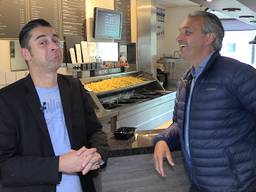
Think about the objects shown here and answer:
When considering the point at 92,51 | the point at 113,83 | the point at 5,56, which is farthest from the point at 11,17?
the point at 113,83

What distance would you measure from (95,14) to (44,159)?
4.06 metres

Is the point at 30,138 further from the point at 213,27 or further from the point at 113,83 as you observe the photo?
the point at 113,83

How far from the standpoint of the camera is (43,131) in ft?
4.83

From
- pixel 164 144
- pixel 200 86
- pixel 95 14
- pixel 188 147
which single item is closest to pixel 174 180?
pixel 164 144

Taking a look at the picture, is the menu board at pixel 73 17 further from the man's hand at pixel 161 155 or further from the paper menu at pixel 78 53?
the man's hand at pixel 161 155

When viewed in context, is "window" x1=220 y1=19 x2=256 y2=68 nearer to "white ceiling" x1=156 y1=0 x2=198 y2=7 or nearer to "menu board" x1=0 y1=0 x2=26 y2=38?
"white ceiling" x1=156 y1=0 x2=198 y2=7

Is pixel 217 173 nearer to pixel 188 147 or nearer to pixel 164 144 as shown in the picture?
pixel 188 147

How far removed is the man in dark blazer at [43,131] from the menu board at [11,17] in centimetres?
250

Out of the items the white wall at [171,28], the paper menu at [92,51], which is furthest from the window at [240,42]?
the paper menu at [92,51]

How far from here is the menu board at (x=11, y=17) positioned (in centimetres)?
385

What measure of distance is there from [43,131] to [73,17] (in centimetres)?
372

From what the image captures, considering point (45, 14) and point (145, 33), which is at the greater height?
point (45, 14)

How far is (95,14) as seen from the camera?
5.21m

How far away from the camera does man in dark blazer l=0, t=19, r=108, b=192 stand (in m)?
1.39
